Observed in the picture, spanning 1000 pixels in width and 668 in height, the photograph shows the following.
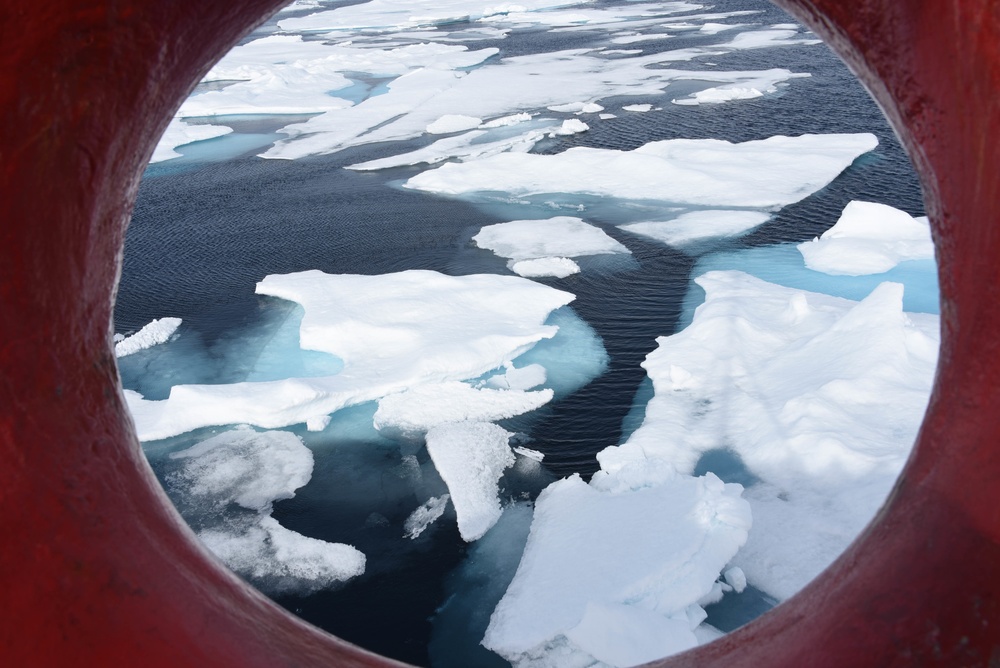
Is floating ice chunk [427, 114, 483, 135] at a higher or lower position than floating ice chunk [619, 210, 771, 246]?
higher

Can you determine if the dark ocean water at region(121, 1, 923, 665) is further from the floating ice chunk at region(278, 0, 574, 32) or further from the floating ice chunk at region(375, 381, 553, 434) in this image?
the floating ice chunk at region(278, 0, 574, 32)

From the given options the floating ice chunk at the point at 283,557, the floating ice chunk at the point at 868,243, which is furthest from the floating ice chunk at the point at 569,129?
the floating ice chunk at the point at 283,557

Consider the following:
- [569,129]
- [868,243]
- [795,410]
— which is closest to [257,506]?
[795,410]

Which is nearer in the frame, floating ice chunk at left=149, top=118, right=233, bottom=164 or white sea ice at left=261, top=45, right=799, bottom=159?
floating ice chunk at left=149, top=118, right=233, bottom=164

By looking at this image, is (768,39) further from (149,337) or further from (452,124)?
(149,337)

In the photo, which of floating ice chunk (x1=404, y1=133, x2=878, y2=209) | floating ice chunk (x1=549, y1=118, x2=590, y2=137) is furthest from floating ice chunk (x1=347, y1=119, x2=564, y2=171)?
floating ice chunk (x1=404, y1=133, x2=878, y2=209)

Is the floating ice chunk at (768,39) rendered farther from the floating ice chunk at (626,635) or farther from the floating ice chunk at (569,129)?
the floating ice chunk at (626,635)

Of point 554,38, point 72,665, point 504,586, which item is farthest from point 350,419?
point 554,38

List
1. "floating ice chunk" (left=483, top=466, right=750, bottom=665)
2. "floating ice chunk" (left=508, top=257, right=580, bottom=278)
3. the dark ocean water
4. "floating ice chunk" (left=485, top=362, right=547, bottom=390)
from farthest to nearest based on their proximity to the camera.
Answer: "floating ice chunk" (left=508, top=257, right=580, bottom=278) → "floating ice chunk" (left=485, top=362, right=547, bottom=390) → the dark ocean water → "floating ice chunk" (left=483, top=466, right=750, bottom=665)

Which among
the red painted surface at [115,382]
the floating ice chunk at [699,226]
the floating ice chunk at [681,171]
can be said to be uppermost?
the red painted surface at [115,382]
